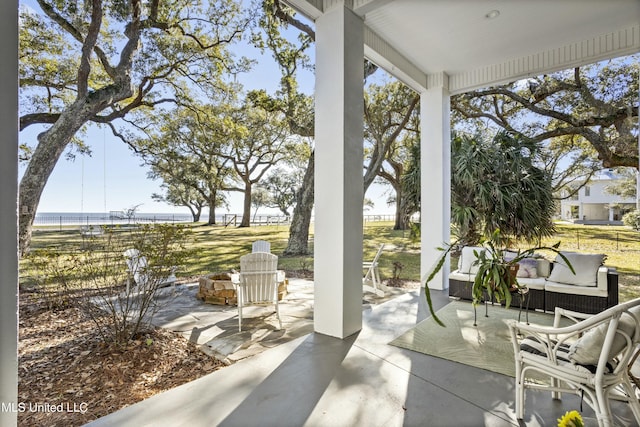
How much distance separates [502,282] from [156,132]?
6050mm

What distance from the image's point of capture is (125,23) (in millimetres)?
4988

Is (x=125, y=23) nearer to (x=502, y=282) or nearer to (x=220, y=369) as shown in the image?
(x=220, y=369)

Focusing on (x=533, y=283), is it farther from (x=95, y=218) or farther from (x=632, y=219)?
(x=95, y=218)

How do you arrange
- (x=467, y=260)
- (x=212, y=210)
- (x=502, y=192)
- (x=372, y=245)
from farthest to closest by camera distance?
(x=372, y=245) < (x=212, y=210) < (x=502, y=192) < (x=467, y=260)

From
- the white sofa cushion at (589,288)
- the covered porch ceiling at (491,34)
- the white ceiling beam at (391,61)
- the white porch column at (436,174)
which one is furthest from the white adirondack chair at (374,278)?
the covered porch ceiling at (491,34)

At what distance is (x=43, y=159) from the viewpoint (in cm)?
429

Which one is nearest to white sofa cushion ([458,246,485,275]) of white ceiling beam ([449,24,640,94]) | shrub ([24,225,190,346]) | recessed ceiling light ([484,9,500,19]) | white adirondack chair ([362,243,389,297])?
white adirondack chair ([362,243,389,297])

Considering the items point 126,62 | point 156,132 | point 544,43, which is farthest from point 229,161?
point 544,43

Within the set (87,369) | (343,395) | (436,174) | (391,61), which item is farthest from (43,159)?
(436,174)

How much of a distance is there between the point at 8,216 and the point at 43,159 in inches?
145

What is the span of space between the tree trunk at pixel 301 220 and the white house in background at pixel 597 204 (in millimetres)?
5749

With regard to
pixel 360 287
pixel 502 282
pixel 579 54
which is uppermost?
pixel 579 54

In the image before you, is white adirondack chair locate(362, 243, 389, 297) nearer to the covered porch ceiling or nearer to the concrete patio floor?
the concrete patio floor

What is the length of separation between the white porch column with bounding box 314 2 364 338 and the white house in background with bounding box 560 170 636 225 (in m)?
5.62
